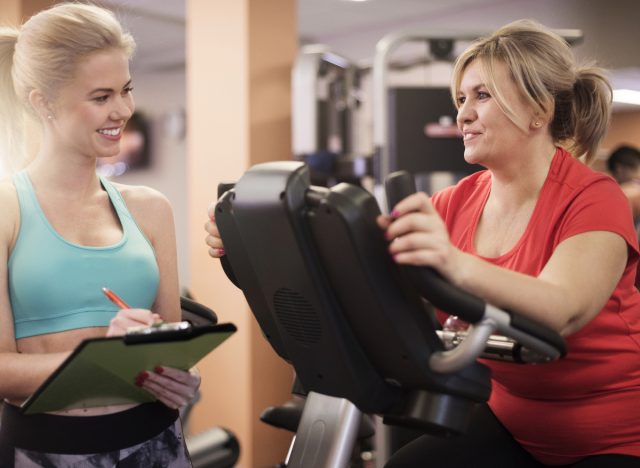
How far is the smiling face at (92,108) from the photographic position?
1.41 meters

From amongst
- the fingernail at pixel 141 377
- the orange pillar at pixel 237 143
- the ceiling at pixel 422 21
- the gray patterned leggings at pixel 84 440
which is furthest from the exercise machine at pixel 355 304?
the ceiling at pixel 422 21

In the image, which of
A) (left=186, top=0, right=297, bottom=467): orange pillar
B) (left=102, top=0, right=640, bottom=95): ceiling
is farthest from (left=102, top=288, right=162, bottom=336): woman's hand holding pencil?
(left=102, top=0, right=640, bottom=95): ceiling

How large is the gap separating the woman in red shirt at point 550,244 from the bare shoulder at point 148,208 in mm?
550

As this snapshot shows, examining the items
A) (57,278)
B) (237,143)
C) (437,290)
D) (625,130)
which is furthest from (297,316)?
(625,130)

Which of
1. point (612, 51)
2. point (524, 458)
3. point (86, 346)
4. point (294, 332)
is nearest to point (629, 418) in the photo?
point (524, 458)

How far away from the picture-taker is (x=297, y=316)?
1.14 m

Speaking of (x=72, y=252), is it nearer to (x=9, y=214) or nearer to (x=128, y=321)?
(x=9, y=214)

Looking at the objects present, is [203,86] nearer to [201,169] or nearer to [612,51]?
[201,169]

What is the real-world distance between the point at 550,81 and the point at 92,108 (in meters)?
0.79

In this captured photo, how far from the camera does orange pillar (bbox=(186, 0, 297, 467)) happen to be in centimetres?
403

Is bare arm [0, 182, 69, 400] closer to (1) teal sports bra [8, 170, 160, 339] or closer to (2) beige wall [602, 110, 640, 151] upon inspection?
(1) teal sports bra [8, 170, 160, 339]

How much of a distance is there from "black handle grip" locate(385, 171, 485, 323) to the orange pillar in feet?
9.77

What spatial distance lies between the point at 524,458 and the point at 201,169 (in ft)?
9.85

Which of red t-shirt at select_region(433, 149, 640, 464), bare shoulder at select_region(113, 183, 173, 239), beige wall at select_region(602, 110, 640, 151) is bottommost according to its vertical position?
red t-shirt at select_region(433, 149, 640, 464)
